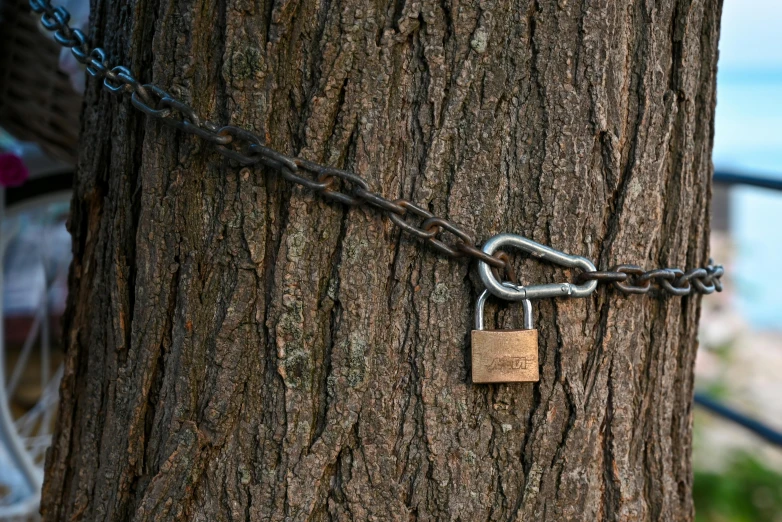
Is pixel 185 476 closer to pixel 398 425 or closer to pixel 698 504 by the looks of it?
pixel 398 425

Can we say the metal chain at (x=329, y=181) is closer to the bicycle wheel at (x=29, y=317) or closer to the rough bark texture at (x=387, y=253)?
the rough bark texture at (x=387, y=253)

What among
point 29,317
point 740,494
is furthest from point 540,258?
point 29,317

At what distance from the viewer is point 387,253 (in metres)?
1.01

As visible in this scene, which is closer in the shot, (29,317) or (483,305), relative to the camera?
(483,305)

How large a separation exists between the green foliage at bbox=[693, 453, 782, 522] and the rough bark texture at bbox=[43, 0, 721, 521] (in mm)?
2634

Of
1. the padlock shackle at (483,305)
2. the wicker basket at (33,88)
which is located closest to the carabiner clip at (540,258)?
the padlock shackle at (483,305)

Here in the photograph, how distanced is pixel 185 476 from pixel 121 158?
0.53m

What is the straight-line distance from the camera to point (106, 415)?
45.9 inches

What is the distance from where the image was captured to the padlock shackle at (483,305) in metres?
1.00

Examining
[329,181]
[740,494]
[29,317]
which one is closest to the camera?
[329,181]

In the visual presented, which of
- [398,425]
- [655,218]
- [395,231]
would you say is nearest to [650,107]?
[655,218]

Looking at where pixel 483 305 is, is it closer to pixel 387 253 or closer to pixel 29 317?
pixel 387 253

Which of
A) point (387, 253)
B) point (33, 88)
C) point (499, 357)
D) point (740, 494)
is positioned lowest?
point (740, 494)

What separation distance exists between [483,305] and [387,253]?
0.52 feet
